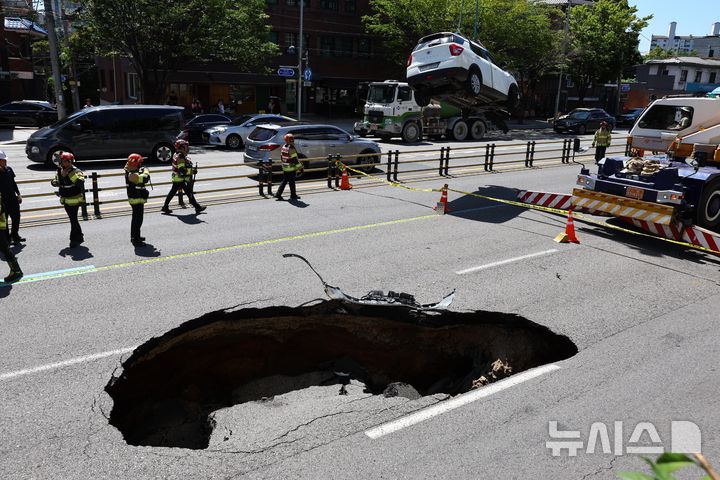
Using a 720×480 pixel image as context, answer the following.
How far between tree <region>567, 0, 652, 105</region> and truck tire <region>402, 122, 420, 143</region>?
24406 millimetres

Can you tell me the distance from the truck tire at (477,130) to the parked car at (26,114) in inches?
993

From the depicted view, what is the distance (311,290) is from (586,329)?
3739mm

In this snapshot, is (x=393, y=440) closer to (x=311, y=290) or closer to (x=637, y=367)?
(x=637, y=367)

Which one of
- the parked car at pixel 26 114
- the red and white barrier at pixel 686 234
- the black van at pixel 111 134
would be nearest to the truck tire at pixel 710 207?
the red and white barrier at pixel 686 234

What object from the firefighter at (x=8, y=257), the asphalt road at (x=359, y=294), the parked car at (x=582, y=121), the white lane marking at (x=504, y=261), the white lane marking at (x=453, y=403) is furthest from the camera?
the parked car at (x=582, y=121)

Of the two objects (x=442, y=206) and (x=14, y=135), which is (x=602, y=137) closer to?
(x=442, y=206)

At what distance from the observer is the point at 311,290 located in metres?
8.45

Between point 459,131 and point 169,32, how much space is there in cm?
1586

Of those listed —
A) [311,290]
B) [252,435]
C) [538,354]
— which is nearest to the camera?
[252,435]

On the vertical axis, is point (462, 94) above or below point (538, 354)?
above

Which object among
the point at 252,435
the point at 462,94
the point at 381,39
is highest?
the point at 381,39

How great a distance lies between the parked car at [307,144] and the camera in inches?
712

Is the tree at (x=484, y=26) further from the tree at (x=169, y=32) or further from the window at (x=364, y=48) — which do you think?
the tree at (x=169, y=32)

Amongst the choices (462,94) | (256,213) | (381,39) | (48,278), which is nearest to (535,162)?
(462,94)
